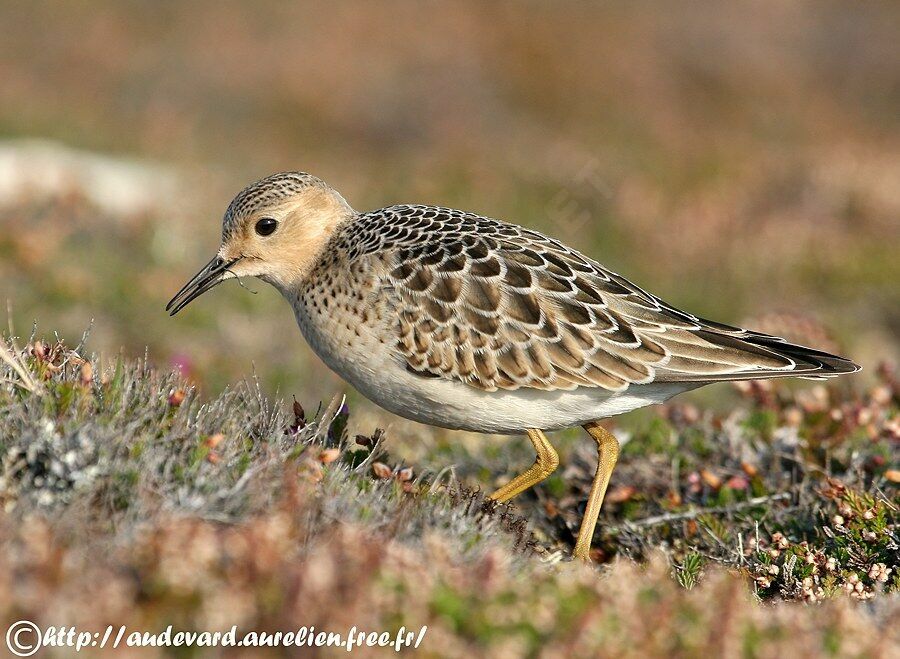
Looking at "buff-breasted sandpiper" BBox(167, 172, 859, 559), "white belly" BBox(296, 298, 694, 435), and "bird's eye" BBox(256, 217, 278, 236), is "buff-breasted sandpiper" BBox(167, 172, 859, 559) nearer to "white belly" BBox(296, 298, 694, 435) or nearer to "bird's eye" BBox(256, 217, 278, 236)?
"white belly" BBox(296, 298, 694, 435)

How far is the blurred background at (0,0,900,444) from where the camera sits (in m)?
12.2

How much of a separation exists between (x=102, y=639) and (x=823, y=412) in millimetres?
5703

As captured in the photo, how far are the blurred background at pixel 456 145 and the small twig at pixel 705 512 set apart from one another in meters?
3.25

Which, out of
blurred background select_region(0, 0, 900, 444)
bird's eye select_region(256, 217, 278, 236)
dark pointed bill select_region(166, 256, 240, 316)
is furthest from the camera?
blurred background select_region(0, 0, 900, 444)

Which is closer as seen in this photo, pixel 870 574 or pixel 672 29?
pixel 870 574

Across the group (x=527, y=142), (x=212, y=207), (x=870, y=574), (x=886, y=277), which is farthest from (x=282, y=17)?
(x=870, y=574)

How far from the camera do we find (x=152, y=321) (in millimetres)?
11367

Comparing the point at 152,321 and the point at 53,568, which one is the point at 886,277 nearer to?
the point at 152,321

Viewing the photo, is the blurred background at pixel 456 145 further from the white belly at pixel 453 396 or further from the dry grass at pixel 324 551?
the dry grass at pixel 324 551

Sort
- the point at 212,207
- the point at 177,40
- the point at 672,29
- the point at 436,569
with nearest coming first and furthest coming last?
the point at 436,569
the point at 212,207
the point at 177,40
the point at 672,29

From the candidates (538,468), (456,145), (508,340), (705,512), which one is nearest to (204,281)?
(508,340)

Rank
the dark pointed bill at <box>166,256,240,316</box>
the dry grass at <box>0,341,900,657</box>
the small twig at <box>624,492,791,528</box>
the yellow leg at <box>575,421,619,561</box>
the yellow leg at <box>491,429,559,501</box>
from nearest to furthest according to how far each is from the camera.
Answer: the dry grass at <box>0,341,900,657</box>
the yellow leg at <box>575,421,619,561</box>
the yellow leg at <box>491,429,559,501</box>
the small twig at <box>624,492,791,528</box>
the dark pointed bill at <box>166,256,240,316</box>

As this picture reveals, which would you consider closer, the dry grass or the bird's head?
the dry grass

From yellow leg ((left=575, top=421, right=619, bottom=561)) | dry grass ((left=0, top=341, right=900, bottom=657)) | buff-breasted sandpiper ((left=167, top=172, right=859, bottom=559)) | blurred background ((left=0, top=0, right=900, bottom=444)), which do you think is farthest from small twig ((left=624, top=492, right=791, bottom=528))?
blurred background ((left=0, top=0, right=900, bottom=444))
